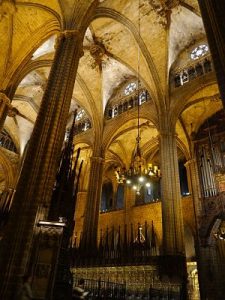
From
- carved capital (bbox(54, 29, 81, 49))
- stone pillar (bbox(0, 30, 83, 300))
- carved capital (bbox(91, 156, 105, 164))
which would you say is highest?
carved capital (bbox(54, 29, 81, 49))

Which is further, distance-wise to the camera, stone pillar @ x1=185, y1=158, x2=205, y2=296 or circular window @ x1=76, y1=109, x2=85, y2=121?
circular window @ x1=76, y1=109, x2=85, y2=121

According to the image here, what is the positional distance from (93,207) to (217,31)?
37.0ft

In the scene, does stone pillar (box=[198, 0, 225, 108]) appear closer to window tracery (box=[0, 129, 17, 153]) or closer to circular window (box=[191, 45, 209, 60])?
circular window (box=[191, 45, 209, 60])

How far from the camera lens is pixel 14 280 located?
17.9 feet

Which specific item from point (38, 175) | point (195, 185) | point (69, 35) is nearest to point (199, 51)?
point (195, 185)

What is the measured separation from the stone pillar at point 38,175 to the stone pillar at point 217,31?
14.9 feet

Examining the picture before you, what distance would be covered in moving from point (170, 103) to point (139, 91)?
133 inches

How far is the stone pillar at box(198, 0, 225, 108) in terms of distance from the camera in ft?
17.2

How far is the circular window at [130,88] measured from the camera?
17703mm

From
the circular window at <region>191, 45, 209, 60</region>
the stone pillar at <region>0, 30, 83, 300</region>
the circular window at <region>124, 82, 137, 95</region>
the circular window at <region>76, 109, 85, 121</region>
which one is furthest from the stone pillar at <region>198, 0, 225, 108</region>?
the circular window at <region>76, 109, 85, 121</region>

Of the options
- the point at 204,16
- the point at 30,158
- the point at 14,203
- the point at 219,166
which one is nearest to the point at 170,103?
the point at 219,166

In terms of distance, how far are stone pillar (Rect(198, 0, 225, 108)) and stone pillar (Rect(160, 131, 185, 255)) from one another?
738 centimetres

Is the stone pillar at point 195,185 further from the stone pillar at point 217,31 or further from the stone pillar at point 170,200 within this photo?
the stone pillar at point 217,31

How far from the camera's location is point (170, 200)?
11531 millimetres
